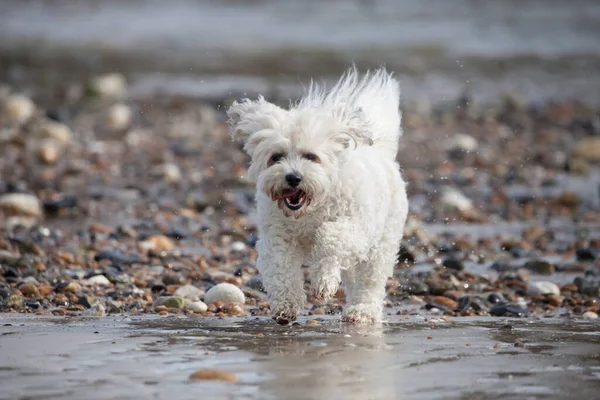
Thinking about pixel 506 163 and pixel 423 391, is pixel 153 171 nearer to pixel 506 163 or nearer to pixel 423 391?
pixel 506 163

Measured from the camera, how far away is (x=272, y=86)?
2283 centimetres

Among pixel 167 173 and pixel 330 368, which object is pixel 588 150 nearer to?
pixel 167 173

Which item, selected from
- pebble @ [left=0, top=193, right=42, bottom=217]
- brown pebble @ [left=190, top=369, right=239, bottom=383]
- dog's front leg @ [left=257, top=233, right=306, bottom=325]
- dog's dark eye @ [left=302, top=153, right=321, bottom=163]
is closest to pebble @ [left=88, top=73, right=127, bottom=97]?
pebble @ [left=0, top=193, right=42, bottom=217]

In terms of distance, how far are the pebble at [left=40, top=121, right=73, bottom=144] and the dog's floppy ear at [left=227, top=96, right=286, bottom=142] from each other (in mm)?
8741

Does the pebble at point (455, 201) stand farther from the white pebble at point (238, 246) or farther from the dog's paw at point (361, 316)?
the dog's paw at point (361, 316)

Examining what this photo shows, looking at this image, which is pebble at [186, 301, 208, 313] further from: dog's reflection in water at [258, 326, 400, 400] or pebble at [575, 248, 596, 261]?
pebble at [575, 248, 596, 261]

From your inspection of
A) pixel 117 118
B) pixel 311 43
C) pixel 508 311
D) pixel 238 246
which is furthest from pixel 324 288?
pixel 311 43

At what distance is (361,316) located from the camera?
7.00 meters

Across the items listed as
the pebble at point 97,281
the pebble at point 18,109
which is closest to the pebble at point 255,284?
the pebble at point 97,281

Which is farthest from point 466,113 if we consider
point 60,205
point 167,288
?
point 167,288

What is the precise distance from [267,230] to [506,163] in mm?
8851

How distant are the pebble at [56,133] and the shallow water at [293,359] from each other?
8.92 metres

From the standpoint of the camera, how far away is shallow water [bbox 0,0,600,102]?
79.9 feet

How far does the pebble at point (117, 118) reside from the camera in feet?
56.6
